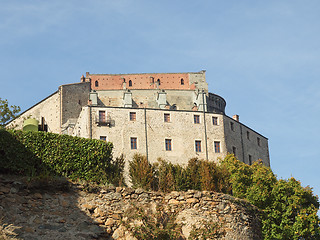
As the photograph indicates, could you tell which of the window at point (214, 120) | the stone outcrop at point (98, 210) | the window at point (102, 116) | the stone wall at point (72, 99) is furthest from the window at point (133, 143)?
the stone outcrop at point (98, 210)

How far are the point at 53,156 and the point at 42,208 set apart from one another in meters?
5.33

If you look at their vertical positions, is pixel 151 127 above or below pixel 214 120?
below

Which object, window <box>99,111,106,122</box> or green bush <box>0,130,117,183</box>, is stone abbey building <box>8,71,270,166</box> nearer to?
window <box>99,111,106,122</box>

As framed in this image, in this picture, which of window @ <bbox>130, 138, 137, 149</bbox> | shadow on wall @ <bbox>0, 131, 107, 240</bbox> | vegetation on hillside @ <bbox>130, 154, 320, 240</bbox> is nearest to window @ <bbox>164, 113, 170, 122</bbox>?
window @ <bbox>130, 138, 137, 149</bbox>

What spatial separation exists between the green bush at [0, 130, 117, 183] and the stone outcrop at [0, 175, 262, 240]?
5.66 feet

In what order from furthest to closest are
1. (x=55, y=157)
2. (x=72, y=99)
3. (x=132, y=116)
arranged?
(x=72, y=99) → (x=132, y=116) → (x=55, y=157)

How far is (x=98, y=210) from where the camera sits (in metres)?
Answer: 27.1

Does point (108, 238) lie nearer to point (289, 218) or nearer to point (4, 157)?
point (4, 157)

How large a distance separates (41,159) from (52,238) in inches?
275

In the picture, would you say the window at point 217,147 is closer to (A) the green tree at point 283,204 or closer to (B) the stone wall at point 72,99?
(A) the green tree at point 283,204

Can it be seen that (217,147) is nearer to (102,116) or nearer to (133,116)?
(133,116)

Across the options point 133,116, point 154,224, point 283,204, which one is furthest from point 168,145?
point 154,224

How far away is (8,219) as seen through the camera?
24.5 metres

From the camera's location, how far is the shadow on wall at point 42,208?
2469 centimetres
